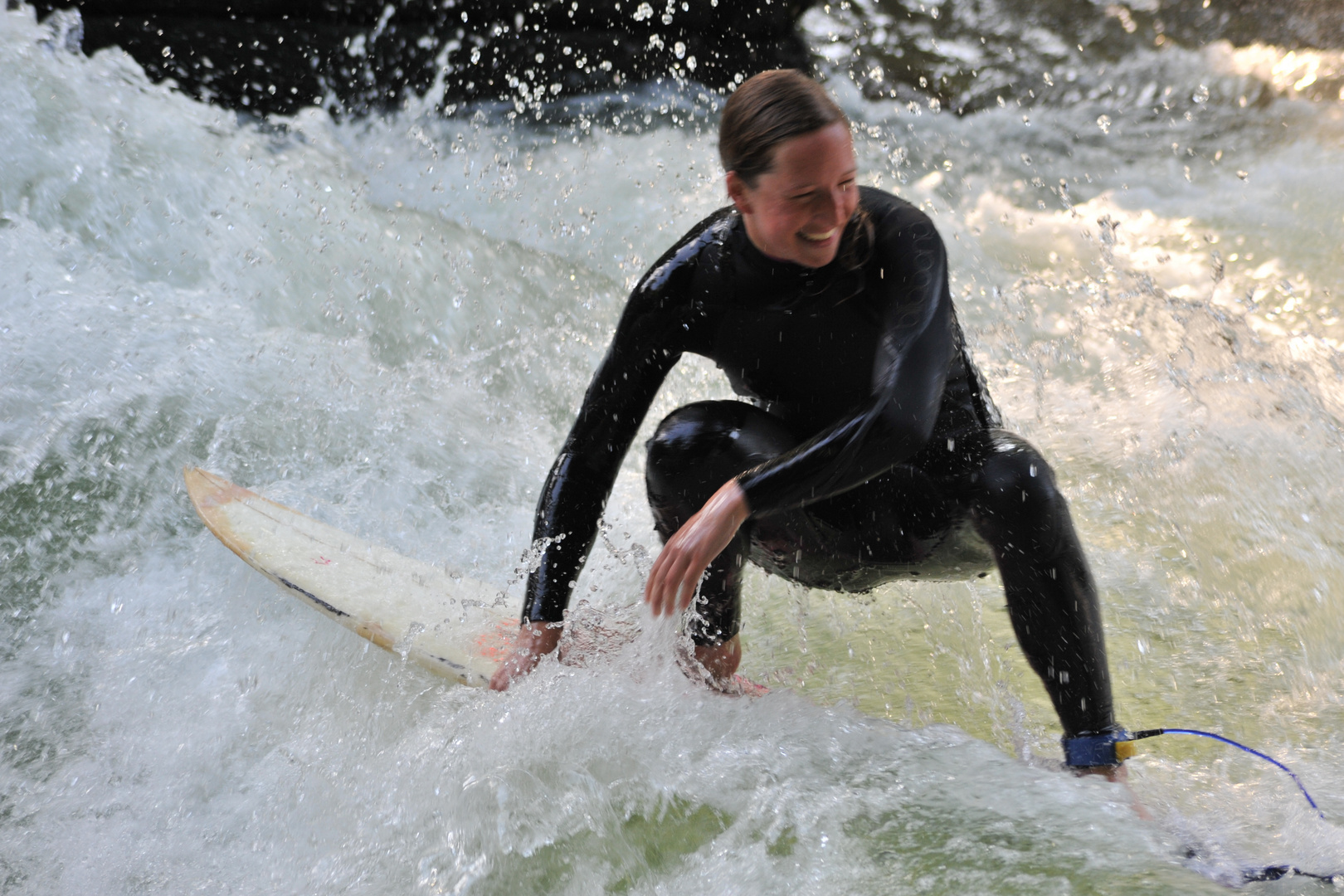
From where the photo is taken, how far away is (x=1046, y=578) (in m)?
1.29

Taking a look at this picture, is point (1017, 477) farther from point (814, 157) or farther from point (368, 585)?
point (368, 585)

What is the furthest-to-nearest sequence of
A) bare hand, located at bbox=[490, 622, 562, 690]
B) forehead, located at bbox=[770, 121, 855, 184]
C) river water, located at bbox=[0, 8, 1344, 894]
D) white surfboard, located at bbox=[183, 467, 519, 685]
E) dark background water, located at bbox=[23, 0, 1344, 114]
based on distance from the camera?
dark background water, located at bbox=[23, 0, 1344, 114] → white surfboard, located at bbox=[183, 467, 519, 685] → bare hand, located at bbox=[490, 622, 562, 690] → river water, located at bbox=[0, 8, 1344, 894] → forehead, located at bbox=[770, 121, 855, 184]

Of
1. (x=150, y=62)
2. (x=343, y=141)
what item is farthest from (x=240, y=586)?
(x=150, y=62)

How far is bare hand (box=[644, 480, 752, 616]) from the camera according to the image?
1.23 metres

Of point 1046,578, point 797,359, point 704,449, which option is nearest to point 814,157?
point 797,359

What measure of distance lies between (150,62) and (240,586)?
420 cm

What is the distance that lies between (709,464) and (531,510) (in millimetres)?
1220

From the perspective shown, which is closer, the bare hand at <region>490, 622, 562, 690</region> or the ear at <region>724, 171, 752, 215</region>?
the ear at <region>724, 171, 752, 215</region>

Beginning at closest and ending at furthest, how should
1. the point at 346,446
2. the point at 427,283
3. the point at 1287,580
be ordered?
1. the point at 1287,580
2. the point at 346,446
3. the point at 427,283

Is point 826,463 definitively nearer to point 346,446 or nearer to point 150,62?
point 346,446

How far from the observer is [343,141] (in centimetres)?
516

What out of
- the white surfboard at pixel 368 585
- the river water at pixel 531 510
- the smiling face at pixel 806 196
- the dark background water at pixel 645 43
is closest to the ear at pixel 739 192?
the smiling face at pixel 806 196

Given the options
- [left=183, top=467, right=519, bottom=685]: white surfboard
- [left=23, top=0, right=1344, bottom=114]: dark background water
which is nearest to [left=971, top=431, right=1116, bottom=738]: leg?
[left=183, top=467, right=519, bottom=685]: white surfboard

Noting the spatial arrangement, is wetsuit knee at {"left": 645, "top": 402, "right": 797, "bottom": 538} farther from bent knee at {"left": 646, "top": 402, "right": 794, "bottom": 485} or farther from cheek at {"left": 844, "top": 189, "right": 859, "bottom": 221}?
cheek at {"left": 844, "top": 189, "right": 859, "bottom": 221}
